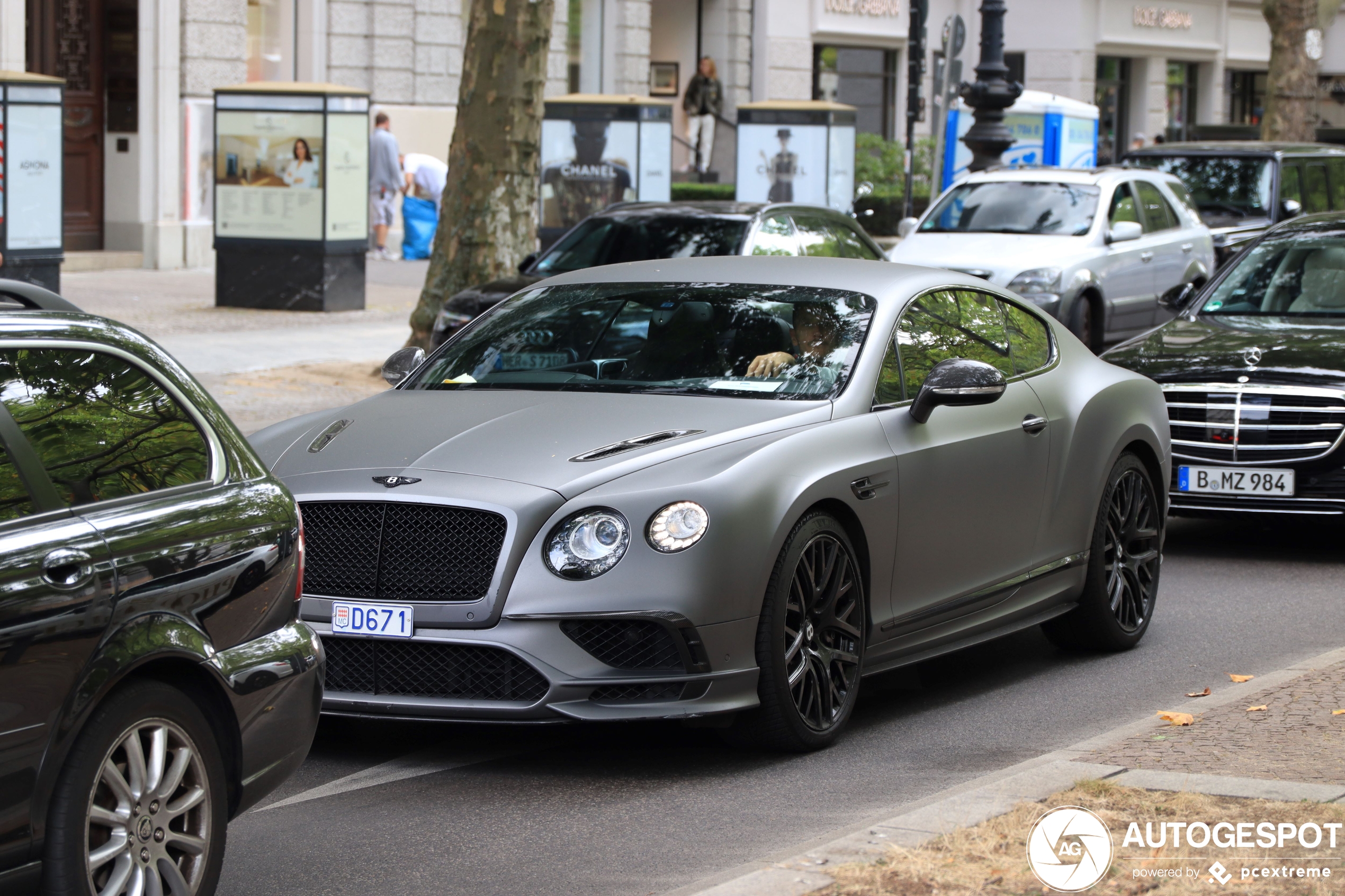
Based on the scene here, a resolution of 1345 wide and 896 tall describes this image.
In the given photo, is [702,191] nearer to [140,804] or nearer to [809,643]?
[809,643]

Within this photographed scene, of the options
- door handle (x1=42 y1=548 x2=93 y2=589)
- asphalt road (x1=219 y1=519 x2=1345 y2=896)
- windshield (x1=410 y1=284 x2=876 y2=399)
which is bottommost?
asphalt road (x1=219 y1=519 x2=1345 y2=896)

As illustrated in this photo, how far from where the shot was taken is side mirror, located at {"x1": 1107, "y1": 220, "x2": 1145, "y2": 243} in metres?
16.3

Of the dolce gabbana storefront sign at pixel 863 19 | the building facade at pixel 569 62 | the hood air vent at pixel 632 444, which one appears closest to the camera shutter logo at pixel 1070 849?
the hood air vent at pixel 632 444

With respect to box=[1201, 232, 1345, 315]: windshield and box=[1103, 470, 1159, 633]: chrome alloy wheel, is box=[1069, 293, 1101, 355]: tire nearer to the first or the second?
box=[1201, 232, 1345, 315]: windshield

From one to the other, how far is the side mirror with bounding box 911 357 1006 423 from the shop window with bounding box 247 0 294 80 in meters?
22.6

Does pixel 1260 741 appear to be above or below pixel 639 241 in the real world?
below

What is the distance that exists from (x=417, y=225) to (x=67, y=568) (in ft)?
83.5

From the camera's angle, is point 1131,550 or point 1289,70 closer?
point 1131,550

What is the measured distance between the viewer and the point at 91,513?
13.2 ft

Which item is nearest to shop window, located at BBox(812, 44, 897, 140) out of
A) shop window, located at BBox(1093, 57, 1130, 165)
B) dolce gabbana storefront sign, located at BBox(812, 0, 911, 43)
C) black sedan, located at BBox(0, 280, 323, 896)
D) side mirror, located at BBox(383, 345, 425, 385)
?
dolce gabbana storefront sign, located at BBox(812, 0, 911, 43)

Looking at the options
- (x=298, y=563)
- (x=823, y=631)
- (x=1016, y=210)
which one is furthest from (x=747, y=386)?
(x=1016, y=210)

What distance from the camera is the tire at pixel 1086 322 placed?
52.0ft

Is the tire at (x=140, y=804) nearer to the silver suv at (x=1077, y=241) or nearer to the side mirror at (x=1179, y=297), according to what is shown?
the side mirror at (x=1179, y=297)

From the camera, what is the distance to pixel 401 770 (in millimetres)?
5918
